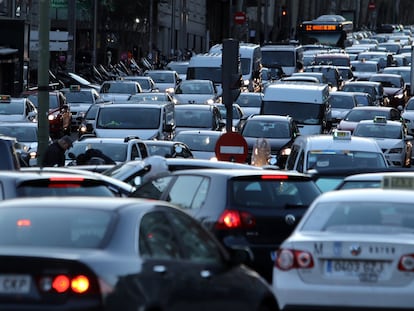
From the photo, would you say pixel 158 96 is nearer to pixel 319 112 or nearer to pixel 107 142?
pixel 319 112

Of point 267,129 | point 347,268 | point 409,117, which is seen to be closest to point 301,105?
point 267,129

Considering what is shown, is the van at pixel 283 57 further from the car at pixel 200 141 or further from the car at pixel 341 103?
the car at pixel 200 141

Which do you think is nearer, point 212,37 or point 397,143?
point 397,143

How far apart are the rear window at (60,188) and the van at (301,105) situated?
25.2 metres

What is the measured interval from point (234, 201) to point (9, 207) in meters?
5.11

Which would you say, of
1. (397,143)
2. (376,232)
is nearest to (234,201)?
(376,232)

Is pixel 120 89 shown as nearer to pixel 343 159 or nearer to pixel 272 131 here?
pixel 272 131

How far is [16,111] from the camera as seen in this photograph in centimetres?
4056

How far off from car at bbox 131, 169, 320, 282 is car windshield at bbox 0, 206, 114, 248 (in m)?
4.80

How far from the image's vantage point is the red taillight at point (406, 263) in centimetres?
1149

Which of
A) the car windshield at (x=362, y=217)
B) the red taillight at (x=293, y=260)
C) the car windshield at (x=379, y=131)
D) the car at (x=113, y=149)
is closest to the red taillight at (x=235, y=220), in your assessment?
the car windshield at (x=362, y=217)

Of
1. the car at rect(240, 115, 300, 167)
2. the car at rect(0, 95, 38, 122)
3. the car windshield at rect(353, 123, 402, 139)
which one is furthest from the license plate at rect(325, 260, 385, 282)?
the car at rect(0, 95, 38, 122)

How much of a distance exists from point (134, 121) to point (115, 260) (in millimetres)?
24290

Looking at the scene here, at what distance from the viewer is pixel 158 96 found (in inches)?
1747
